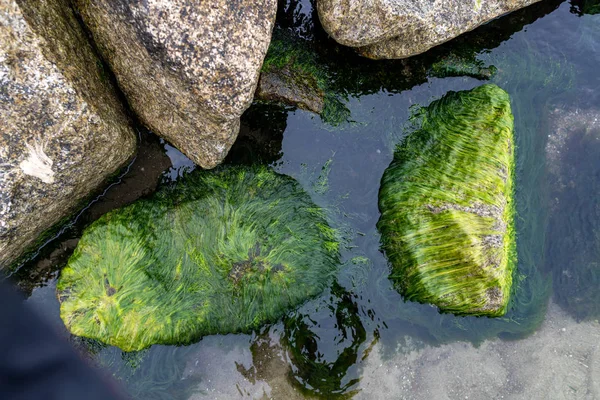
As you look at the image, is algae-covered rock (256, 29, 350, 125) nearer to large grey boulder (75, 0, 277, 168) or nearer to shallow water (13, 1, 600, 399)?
shallow water (13, 1, 600, 399)

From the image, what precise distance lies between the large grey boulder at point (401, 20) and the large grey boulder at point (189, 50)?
0.58m

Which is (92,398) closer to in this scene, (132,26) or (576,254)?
(132,26)

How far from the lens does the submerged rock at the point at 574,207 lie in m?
3.50

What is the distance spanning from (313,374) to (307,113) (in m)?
2.13

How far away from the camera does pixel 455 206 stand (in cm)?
313

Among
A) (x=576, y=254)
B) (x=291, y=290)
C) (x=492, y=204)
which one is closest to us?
(x=492, y=204)

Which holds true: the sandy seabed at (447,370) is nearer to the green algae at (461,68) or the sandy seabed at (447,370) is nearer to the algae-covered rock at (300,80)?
the algae-covered rock at (300,80)

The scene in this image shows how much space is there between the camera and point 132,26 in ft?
7.70

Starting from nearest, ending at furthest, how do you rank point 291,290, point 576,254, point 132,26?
point 132,26 < point 291,290 < point 576,254

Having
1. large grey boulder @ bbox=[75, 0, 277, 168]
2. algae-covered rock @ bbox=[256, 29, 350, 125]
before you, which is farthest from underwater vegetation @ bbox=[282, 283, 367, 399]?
large grey boulder @ bbox=[75, 0, 277, 168]

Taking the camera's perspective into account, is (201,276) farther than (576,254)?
No

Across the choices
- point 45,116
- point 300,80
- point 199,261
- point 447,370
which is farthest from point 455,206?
point 45,116

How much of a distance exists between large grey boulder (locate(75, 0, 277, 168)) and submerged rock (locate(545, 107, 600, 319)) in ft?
8.77

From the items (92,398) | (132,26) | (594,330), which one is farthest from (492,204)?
(92,398)
